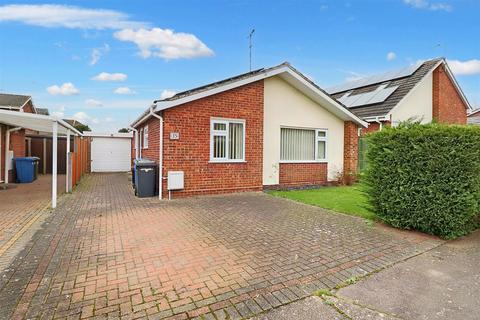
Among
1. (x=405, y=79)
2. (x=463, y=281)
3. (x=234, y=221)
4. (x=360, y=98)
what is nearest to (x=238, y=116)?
(x=234, y=221)

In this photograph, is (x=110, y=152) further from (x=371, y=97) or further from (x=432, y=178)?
(x=432, y=178)

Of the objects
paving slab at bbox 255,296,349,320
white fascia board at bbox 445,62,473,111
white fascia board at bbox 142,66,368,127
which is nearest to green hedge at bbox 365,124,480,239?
paving slab at bbox 255,296,349,320

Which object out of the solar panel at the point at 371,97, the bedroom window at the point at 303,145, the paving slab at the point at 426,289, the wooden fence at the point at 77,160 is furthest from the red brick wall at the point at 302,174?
the wooden fence at the point at 77,160

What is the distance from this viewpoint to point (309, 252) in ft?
14.7

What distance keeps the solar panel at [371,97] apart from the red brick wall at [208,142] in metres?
9.42

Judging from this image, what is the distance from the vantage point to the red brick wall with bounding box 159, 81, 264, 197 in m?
9.12

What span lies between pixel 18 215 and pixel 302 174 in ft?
30.8

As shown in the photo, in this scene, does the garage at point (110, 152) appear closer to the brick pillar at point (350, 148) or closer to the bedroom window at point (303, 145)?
the bedroom window at point (303, 145)

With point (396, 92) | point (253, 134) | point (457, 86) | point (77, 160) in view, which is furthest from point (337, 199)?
point (457, 86)

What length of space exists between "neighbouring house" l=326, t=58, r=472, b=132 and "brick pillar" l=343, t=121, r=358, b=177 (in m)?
3.37

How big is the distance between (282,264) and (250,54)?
12.2 meters

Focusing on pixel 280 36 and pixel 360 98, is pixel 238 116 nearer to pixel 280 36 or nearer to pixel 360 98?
pixel 280 36

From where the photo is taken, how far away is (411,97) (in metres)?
16.2

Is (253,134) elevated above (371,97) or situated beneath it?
situated beneath
